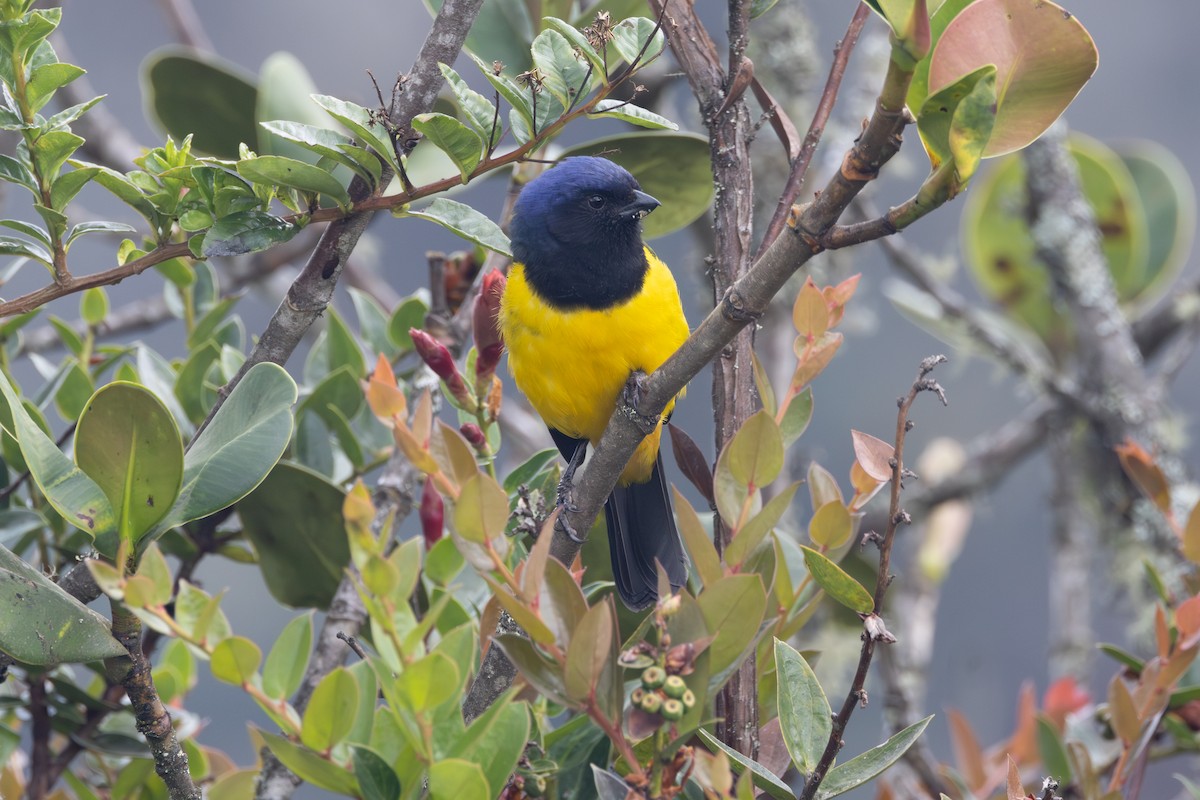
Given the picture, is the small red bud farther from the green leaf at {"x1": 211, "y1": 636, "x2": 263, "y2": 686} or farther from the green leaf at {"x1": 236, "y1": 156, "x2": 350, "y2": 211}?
the green leaf at {"x1": 211, "y1": 636, "x2": 263, "y2": 686}

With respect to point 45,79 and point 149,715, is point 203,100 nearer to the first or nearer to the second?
point 45,79

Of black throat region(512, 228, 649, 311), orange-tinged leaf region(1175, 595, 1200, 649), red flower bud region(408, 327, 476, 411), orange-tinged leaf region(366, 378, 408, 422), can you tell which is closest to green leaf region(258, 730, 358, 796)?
orange-tinged leaf region(366, 378, 408, 422)

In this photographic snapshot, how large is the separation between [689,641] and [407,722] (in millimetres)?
210

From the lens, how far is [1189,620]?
1095mm

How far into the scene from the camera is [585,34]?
1.12 metres

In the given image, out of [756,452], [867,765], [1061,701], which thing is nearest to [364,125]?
[756,452]

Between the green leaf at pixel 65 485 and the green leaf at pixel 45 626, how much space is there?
0.19ft

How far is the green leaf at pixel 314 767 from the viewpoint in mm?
800

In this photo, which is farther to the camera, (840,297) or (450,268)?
(450,268)

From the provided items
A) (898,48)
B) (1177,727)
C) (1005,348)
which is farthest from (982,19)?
(1005,348)

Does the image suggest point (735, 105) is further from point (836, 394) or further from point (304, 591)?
point (836, 394)

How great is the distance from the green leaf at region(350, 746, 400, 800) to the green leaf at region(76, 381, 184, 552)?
0.91 ft

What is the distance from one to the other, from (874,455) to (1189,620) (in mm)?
371

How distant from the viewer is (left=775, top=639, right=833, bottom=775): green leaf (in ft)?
3.03
